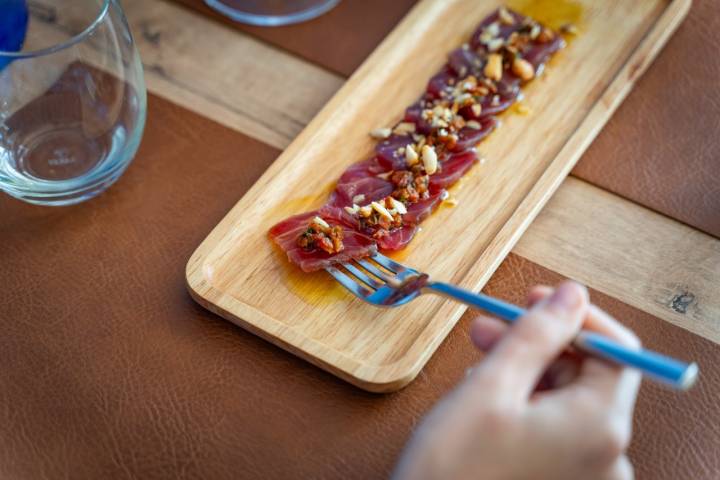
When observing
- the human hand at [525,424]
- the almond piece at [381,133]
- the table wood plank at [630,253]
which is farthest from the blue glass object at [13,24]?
the human hand at [525,424]

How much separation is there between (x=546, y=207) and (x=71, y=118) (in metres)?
0.73

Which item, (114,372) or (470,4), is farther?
(470,4)

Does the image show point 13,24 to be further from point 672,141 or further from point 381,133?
point 672,141

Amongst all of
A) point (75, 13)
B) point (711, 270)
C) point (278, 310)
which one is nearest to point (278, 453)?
point (278, 310)

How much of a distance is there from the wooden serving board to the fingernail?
28 centimetres

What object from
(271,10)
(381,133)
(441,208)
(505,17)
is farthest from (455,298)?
(271,10)

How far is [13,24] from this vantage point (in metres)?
1.41

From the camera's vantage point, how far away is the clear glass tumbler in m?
1.29

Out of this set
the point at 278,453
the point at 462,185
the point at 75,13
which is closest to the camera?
the point at 278,453

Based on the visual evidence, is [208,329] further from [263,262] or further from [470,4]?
[470,4]

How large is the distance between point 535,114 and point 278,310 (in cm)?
52

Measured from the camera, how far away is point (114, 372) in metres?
1.17

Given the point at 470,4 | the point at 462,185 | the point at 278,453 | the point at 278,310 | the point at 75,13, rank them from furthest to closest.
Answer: the point at 470,4 < the point at 75,13 < the point at 462,185 < the point at 278,310 < the point at 278,453

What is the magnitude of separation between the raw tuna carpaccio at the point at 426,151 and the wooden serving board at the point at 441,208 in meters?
0.02
